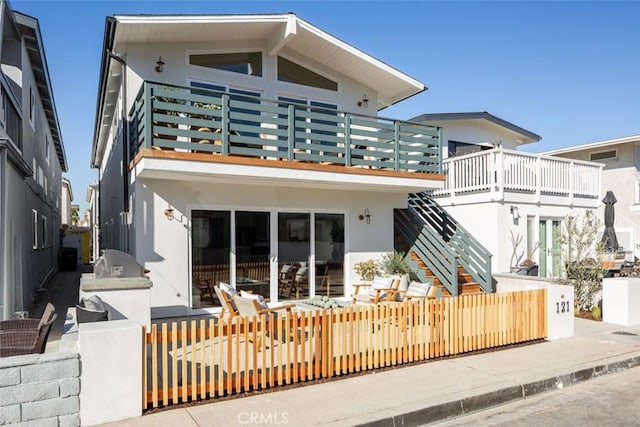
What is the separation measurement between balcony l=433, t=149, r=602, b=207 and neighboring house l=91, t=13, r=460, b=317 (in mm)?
3278

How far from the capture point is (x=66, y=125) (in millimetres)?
21203

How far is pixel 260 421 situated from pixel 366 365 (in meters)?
2.15

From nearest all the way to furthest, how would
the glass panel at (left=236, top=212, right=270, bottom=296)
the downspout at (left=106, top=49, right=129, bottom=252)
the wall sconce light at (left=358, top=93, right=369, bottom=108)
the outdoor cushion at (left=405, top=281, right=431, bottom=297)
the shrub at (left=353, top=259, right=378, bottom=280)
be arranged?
the downspout at (left=106, top=49, right=129, bottom=252) < the outdoor cushion at (left=405, top=281, right=431, bottom=297) < the glass panel at (left=236, top=212, right=270, bottom=296) < the shrub at (left=353, top=259, right=378, bottom=280) < the wall sconce light at (left=358, top=93, right=369, bottom=108)

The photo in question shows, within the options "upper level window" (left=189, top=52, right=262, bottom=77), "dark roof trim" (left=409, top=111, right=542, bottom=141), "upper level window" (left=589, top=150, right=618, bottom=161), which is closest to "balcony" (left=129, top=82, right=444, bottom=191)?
"upper level window" (left=189, top=52, right=262, bottom=77)

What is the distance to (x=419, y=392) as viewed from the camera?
556cm

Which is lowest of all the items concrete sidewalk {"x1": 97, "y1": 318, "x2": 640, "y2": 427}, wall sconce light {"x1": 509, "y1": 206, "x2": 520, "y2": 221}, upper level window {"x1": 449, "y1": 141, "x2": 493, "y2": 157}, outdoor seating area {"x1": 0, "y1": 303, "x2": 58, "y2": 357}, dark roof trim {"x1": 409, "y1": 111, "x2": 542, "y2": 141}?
concrete sidewalk {"x1": 97, "y1": 318, "x2": 640, "y2": 427}

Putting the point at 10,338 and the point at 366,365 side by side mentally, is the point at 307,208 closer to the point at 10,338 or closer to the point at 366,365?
the point at 366,365

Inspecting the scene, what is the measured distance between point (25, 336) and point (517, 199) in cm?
1384

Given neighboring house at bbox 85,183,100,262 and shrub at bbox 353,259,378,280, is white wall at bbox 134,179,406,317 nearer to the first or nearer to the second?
shrub at bbox 353,259,378,280

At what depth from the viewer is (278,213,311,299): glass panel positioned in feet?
35.8

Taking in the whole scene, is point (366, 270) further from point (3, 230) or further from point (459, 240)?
point (3, 230)

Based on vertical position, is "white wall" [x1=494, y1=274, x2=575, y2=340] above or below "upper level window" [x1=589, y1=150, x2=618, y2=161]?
below

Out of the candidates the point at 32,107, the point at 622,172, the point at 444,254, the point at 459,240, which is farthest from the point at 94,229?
the point at 622,172
